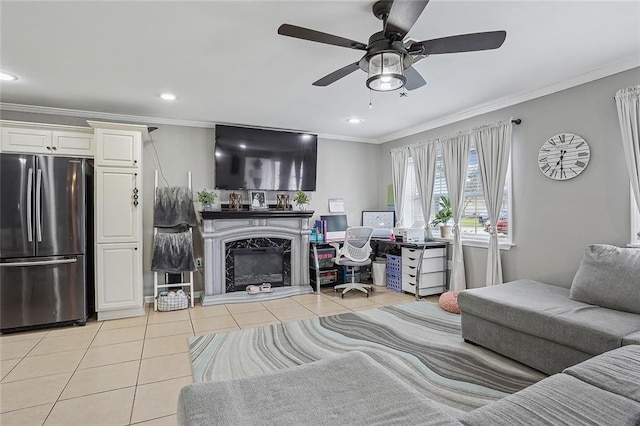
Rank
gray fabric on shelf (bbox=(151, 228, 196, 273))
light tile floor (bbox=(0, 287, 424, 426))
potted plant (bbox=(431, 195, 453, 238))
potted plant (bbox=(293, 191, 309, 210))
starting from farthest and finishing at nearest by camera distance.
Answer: potted plant (bbox=(293, 191, 309, 210))
potted plant (bbox=(431, 195, 453, 238))
gray fabric on shelf (bbox=(151, 228, 196, 273))
light tile floor (bbox=(0, 287, 424, 426))

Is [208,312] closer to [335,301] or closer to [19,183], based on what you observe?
[335,301]

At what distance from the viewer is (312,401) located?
1.16m

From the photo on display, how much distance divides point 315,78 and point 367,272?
346cm

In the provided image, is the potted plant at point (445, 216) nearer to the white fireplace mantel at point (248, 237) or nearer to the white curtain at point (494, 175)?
the white curtain at point (494, 175)

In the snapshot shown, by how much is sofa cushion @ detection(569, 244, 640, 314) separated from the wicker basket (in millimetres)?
4069

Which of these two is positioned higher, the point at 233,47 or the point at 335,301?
the point at 233,47

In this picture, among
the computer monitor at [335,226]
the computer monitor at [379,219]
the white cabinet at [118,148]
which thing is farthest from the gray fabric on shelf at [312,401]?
the computer monitor at [379,219]

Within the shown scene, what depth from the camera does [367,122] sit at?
4805 millimetres

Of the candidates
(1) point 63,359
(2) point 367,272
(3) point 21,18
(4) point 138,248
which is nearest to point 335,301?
(2) point 367,272

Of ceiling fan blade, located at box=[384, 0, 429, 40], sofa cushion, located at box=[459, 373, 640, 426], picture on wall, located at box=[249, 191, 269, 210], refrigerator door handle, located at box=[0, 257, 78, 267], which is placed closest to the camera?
sofa cushion, located at box=[459, 373, 640, 426]

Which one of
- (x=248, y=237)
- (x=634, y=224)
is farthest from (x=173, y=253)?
(x=634, y=224)

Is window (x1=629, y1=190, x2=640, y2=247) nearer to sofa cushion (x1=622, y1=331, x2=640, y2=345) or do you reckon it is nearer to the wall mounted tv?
sofa cushion (x1=622, y1=331, x2=640, y2=345)

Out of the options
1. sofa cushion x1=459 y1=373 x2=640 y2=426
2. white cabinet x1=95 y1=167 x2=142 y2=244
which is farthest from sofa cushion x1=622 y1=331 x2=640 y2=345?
white cabinet x1=95 y1=167 x2=142 y2=244

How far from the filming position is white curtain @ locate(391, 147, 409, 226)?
5395 mm
